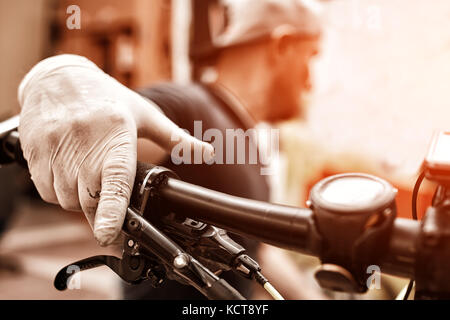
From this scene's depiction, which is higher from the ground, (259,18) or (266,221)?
(259,18)

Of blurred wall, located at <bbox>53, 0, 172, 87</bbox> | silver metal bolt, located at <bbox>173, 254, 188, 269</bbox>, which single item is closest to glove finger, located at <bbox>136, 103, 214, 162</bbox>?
silver metal bolt, located at <bbox>173, 254, 188, 269</bbox>

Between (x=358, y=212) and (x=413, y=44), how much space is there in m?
0.71

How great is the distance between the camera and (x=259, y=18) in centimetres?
97

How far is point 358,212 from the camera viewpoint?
0.95ft

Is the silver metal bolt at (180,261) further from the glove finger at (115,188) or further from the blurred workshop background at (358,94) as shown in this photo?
the blurred workshop background at (358,94)

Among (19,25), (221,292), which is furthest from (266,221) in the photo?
(19,25)

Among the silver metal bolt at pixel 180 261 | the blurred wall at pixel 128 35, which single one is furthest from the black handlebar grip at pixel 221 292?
the blurred wall at pixel 128 35

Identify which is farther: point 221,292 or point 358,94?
point 358,94

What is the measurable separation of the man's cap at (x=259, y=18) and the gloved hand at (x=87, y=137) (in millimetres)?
506

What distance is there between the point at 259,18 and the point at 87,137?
0.62 meters

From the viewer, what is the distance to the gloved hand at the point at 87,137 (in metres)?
0.41

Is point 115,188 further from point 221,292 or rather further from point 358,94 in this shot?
point 358,94

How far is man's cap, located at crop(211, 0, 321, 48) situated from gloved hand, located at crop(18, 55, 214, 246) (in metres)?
0.51

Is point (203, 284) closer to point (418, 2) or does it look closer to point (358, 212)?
point (358, 212)
